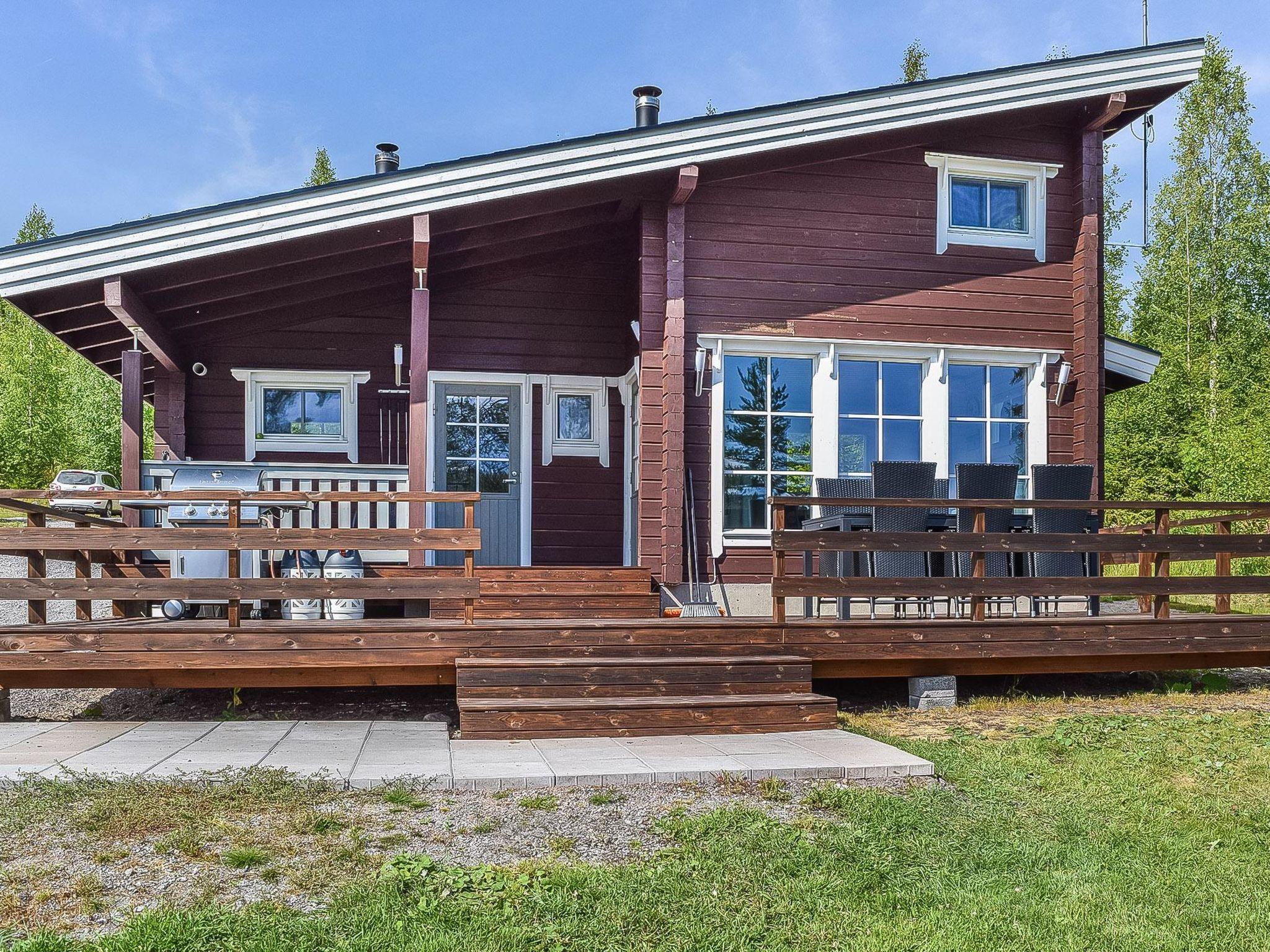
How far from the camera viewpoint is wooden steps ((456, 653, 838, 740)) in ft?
18.5

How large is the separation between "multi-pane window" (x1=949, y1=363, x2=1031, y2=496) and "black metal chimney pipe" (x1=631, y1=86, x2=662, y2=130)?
11.8ft

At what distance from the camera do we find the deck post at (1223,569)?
24.3 ft

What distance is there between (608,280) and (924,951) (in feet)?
24.1

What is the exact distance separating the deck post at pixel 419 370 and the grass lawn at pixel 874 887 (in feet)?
11.4

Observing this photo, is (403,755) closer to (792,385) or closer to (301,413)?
(792,385)

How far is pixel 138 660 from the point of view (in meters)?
5.99

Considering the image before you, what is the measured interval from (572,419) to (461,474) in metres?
1.13

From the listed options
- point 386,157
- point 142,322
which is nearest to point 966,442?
point 386,157

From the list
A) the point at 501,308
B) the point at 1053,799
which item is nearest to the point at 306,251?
the point at 501,308

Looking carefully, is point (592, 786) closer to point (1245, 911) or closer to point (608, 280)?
point (1245, 911)

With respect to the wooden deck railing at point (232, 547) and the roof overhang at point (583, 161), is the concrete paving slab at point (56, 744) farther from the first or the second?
the roof overhang at point (583, 161)

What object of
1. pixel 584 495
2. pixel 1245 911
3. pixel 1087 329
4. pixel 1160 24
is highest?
pixel 1160 24

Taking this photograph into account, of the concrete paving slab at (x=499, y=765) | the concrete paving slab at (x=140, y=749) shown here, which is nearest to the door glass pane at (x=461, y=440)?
the concrete paving slab at (x=140, y=749)

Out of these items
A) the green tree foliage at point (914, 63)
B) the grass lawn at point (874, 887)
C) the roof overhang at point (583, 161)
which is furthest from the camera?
the green tree foliage at point (914, 63)
